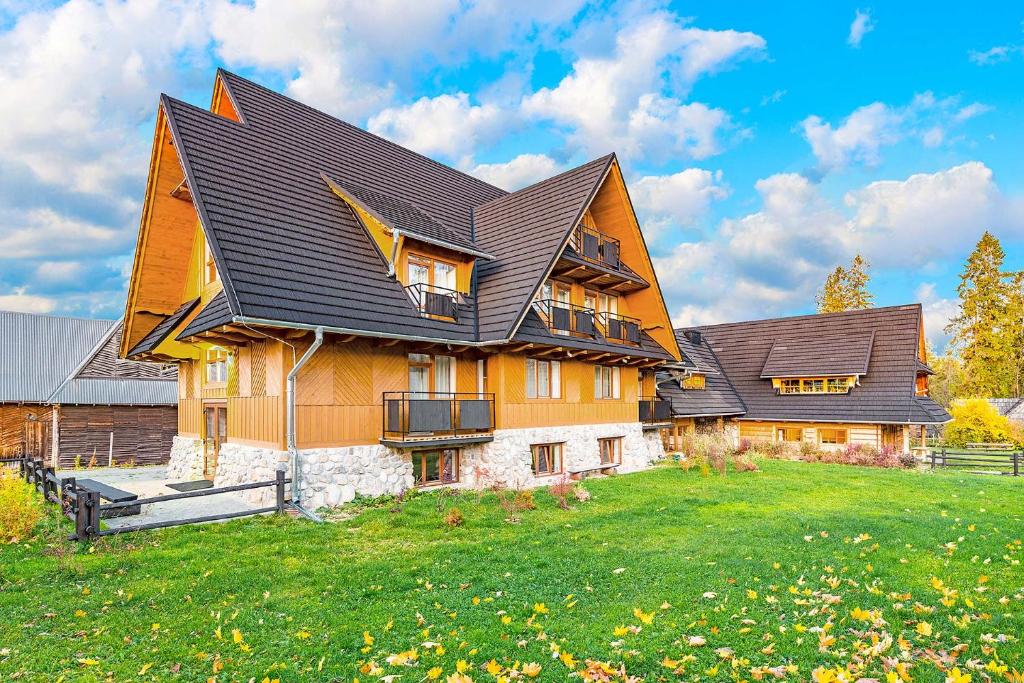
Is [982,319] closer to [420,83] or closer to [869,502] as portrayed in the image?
[869,502]

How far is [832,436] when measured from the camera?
28.7m

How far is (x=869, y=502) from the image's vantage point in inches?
535

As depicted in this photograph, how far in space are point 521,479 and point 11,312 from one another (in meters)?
27.8

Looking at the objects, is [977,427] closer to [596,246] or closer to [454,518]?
[596,246]

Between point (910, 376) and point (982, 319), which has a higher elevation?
point (982, 319)

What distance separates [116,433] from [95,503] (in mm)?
20284

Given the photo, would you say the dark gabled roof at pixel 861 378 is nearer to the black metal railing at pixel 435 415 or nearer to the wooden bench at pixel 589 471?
the wooden bench at pixel 589 471

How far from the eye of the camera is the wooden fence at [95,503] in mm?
9461

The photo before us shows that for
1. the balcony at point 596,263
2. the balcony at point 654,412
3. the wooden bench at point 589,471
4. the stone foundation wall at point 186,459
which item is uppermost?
the balcony at point 596,263

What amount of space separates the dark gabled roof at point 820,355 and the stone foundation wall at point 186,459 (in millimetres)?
26724

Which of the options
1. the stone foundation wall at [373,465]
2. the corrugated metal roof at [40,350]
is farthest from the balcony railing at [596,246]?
the corrugated metal roof at [40,350]

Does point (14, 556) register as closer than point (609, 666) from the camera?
No

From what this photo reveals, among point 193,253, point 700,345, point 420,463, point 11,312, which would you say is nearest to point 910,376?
point 700,345

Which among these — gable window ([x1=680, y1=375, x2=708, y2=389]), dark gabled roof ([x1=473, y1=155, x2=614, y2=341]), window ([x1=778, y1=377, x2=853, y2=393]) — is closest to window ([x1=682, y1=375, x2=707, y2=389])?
gable window ([x1=680, y1=375, x2=708, y2=389])
